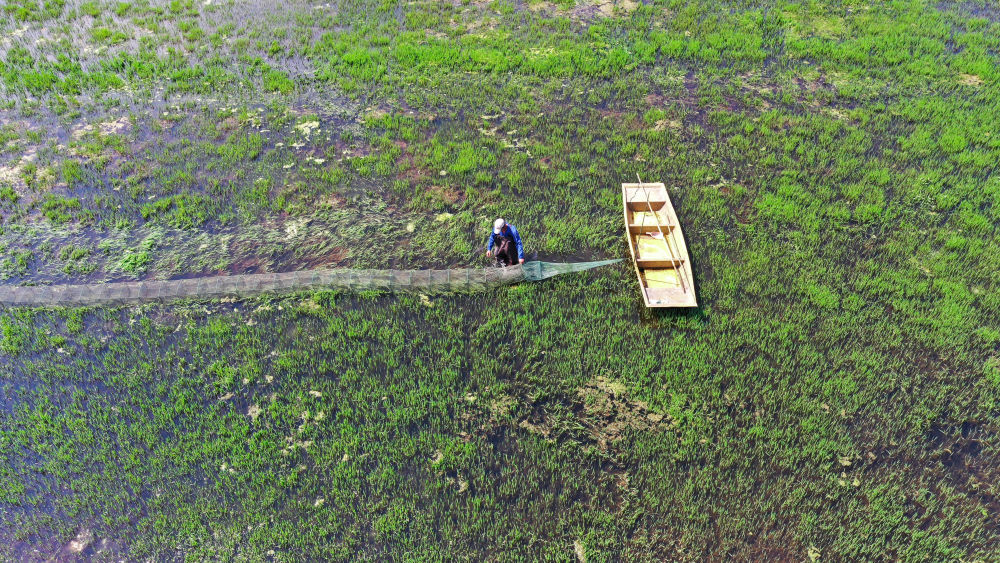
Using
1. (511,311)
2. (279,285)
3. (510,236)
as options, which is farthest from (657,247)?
(279,285)

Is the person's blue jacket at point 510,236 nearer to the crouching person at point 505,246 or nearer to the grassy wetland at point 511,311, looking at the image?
the crouching person at point 505,246

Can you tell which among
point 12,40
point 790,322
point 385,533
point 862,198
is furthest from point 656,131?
point 12,40

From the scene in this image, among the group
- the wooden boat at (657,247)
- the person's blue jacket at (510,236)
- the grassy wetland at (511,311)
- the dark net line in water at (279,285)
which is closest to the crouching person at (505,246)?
the person's blue jacket at (510,236)

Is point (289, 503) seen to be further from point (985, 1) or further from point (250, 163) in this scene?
point (985, 1)

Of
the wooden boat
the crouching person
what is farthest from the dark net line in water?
the wooden boat

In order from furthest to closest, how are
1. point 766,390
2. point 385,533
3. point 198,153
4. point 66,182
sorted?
point 198,153, point 66,182, point 766,390, point 385,533

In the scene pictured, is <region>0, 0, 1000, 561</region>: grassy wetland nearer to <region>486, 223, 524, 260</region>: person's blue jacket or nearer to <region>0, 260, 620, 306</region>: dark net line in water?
<region>0, 260, 620, 306</region>: dark net line in water

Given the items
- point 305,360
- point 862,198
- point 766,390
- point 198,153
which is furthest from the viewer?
point 198,153
